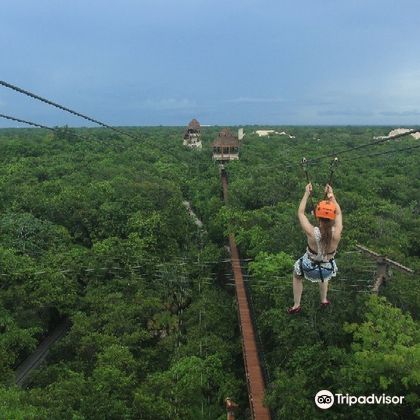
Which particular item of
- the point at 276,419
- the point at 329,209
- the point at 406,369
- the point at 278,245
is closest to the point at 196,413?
the point at 276,419

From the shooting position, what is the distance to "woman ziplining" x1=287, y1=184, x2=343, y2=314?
6.57 meters

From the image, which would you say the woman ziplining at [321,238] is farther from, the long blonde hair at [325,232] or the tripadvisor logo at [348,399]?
the tripadvisor logo at [348,399]

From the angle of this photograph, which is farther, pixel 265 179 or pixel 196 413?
pixel 265 179

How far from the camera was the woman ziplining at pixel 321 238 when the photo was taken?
6.57 metres

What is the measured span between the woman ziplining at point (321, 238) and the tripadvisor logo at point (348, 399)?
6.86 meters

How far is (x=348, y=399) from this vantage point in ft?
43.2

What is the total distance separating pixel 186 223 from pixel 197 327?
1460cm

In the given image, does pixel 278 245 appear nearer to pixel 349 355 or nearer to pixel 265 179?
pixel 349 355

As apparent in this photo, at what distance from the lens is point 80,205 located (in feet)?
109

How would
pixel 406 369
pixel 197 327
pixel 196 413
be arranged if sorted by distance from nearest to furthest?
pixel 406 369 < pixel 196 413 < pixel 197 327

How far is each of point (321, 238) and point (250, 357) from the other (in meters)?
12.3

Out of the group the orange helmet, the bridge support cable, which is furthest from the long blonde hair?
the bridge support cable

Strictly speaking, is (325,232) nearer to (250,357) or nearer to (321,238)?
(321,238)

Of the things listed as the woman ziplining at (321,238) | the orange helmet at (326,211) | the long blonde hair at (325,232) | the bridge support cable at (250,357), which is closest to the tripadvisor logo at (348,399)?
the bridge support cable at (250,357)
